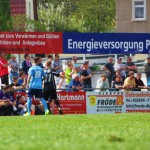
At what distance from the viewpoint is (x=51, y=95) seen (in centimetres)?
2550

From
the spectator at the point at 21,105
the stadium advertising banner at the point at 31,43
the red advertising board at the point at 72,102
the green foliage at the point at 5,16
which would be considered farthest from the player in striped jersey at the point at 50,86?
the green foliage at the point at 5,16

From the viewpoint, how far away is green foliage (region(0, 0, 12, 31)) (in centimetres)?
4803

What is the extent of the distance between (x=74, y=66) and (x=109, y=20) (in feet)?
140

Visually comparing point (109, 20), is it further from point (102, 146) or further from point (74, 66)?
point (102, 146)

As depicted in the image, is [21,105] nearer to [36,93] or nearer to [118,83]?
[36,93]

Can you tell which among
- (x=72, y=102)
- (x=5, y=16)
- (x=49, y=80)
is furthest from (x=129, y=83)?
(x=5, y=16)

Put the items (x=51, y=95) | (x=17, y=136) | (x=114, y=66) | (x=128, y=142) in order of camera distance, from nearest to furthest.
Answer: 1. (x=128, y=142)
2. (x=17, y=136)
3. (x=51, y=95)
4. (x=114, y=66)

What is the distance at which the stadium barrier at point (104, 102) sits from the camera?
2716 cm

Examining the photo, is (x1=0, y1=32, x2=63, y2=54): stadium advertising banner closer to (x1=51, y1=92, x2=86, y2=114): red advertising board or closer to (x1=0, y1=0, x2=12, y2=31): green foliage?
(x1=51, y1=92, x2=86, y2=114): red advertising board

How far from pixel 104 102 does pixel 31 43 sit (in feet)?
12.2

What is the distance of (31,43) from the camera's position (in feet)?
96.3

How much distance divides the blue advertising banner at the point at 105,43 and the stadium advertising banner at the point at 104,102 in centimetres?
294

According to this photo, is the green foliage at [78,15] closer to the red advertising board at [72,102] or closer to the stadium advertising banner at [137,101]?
the stadium advertising banner at [137,101]

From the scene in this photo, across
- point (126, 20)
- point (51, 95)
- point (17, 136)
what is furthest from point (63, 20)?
point (17, 136)
